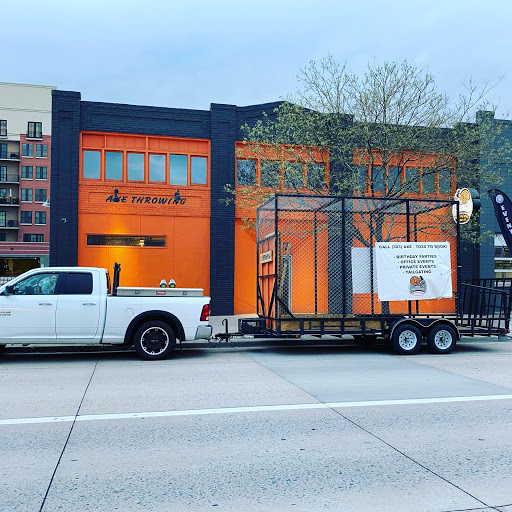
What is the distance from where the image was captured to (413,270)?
11836 mm

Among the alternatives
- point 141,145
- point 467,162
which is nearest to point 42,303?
point 141,145

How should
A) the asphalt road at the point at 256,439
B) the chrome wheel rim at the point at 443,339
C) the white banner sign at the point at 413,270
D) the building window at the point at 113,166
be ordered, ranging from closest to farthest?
the asphalt road at the point at 256,439, the white banner sign at the point at 413,270, the chrome wheel rim at the point at 443,339, the building window at the point at 113,166

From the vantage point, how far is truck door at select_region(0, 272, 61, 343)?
33.6ft

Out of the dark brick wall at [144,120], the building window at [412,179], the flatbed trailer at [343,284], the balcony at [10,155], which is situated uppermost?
the balcony at [10,155]

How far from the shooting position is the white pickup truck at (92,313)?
10281mm

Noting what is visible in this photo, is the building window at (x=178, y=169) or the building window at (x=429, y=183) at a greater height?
the building window at (x=178, y=169)

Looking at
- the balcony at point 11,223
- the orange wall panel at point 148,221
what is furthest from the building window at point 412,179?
the balcony at point 11,223

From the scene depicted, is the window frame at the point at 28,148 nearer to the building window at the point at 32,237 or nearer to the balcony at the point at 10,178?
the balcony at the point at 10,178

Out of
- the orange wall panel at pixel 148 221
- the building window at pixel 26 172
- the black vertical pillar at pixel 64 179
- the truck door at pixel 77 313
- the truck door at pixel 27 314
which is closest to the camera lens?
the truck door at pixel 27 314

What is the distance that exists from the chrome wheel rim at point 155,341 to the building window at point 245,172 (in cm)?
1049

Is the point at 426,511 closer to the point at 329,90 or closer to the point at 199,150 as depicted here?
the point at 329,90

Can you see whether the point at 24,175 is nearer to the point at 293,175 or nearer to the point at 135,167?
the point at 135,167

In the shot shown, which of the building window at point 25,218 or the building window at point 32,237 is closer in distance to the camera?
the building window at point 32,237

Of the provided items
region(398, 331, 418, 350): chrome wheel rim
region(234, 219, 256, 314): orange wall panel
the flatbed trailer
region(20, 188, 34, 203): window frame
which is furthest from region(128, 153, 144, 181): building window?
region(20, 188, 34, 203): window frame
